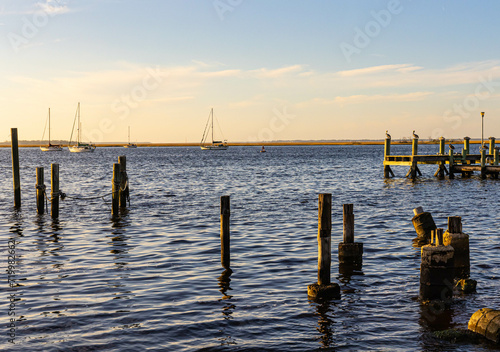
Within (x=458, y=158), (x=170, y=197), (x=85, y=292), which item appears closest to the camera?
(x=85, y=292)

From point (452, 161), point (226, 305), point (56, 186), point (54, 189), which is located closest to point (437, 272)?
point (226, 305)

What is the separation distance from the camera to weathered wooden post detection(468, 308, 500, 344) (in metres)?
8.85

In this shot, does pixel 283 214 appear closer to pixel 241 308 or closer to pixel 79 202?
pixel 79 202

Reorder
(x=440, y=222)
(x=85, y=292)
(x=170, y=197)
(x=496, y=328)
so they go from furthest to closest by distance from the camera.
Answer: (x=170, y=197) → (x=440, y=222) → (x=85, y=292) → (x=496, y=328)

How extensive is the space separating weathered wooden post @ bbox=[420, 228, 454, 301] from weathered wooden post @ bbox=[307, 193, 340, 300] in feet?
6.17

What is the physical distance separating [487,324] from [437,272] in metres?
1.83

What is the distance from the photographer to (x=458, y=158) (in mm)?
44312

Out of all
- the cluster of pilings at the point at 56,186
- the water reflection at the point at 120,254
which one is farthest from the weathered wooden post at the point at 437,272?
the cluster of pilings at the point at 56,186

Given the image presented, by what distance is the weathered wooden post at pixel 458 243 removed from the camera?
41.7ft

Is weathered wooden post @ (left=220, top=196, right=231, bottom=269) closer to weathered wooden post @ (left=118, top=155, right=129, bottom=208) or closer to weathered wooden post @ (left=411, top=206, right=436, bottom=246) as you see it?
weathered wooden post @ (left=411, top=206, right=436, bottom=246)

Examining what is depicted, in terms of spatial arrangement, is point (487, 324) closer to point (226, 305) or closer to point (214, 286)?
point (226, 305)

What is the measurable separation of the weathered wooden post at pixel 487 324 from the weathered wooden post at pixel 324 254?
121 inches

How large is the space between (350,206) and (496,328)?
18.4 feet

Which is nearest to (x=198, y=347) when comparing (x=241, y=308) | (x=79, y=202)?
(x=241, y=308)
